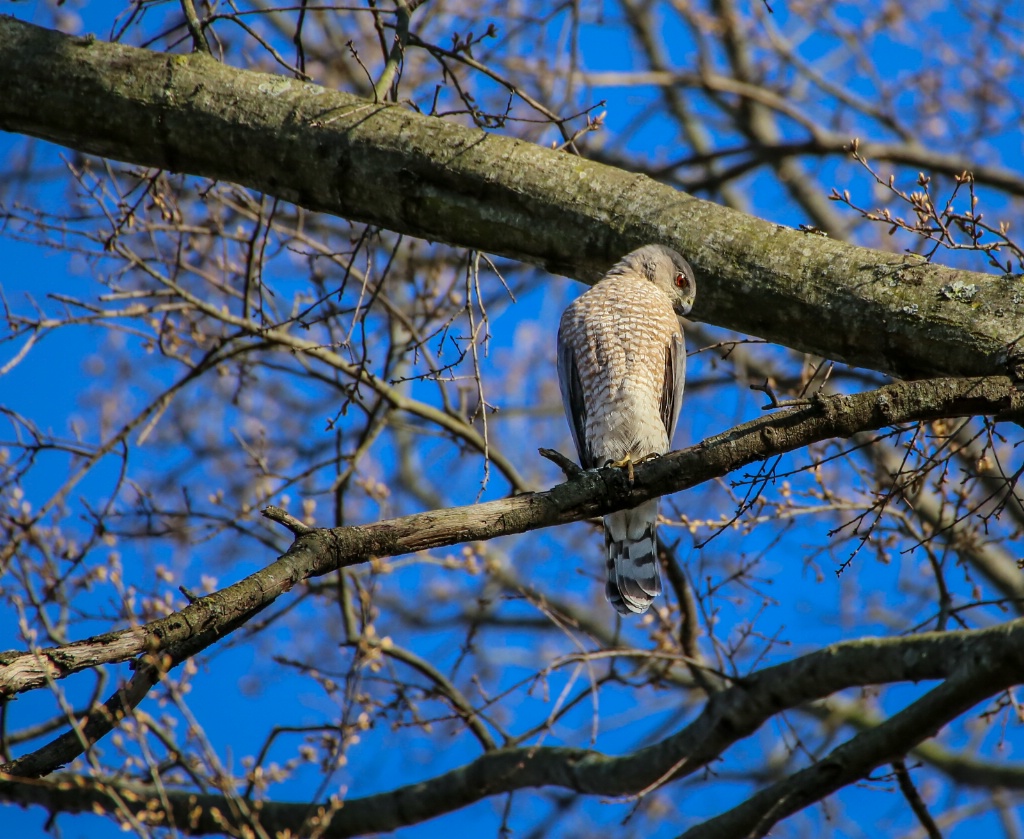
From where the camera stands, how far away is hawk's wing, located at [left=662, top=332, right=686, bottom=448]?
4.25 meters

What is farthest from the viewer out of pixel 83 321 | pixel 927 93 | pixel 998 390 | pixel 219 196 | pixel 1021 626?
pixel 927 93

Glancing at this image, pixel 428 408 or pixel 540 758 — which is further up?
pixel 428 408

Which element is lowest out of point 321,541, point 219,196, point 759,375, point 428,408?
point 321,541

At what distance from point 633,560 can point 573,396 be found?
0.81m

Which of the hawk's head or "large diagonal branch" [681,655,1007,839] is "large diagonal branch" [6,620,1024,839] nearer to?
"large diagonal branch" [681,655,1007,839]

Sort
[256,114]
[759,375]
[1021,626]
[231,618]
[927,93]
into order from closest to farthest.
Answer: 1. [231,618]
2. [1021,626]
3. [256,114]
4. [759,375]
5. [927,93]

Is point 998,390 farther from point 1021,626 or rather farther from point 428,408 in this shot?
point 428,408

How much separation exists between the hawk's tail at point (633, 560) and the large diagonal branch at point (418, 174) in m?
0.92

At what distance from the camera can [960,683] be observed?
327 cm

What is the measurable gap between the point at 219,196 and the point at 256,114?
1514mm

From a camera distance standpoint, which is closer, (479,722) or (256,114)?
(256,114)

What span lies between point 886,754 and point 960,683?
0.36 meters

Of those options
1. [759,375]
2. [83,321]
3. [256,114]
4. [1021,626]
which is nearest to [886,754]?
[1021,626]

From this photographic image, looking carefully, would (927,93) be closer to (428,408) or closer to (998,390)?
(428,408)
